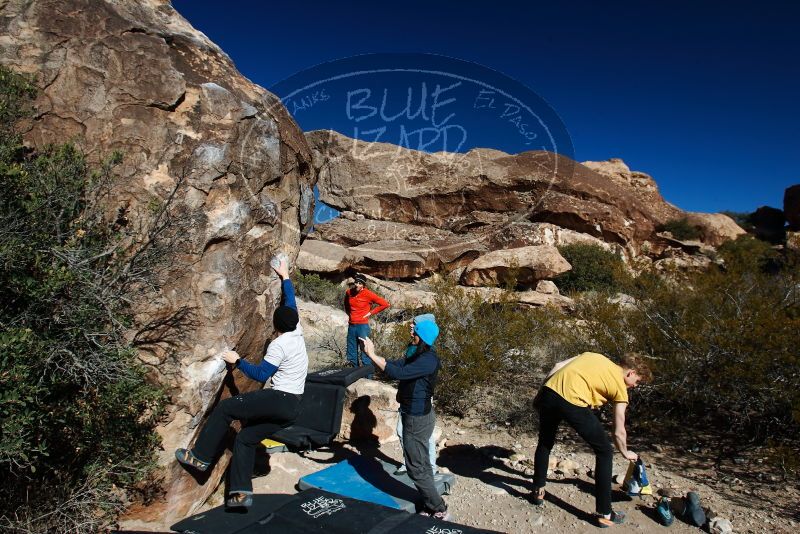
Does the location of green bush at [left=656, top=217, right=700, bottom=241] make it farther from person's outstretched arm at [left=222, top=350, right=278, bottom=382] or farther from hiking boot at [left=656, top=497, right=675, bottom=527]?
person's outstretched arm at [left=222, top=350, right=278, bottom=382]

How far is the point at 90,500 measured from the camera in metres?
2.88

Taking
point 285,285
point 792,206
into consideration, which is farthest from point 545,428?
point 792,206

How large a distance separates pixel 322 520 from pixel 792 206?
36.1 meters

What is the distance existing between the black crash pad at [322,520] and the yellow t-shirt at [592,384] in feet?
4.44

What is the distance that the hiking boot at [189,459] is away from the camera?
10.8ft

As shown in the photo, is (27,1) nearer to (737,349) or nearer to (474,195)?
(737,349)

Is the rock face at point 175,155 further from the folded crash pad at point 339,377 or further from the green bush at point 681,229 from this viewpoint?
the green bush at point 681,229

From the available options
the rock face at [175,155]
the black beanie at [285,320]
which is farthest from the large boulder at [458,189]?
the black beanie at [285,320]

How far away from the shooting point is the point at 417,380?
3.59 metres

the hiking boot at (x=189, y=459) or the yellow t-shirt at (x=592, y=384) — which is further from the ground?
the yellow t-shirt at (x=592, y=384)

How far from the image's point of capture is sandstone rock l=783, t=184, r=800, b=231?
29516mm

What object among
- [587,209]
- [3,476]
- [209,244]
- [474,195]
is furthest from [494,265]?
[3,476]

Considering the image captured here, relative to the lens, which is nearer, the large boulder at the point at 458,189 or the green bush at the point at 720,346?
the green bush at the point at 720,346

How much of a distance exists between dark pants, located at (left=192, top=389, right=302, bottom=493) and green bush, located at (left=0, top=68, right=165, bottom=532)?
326 millimetres
